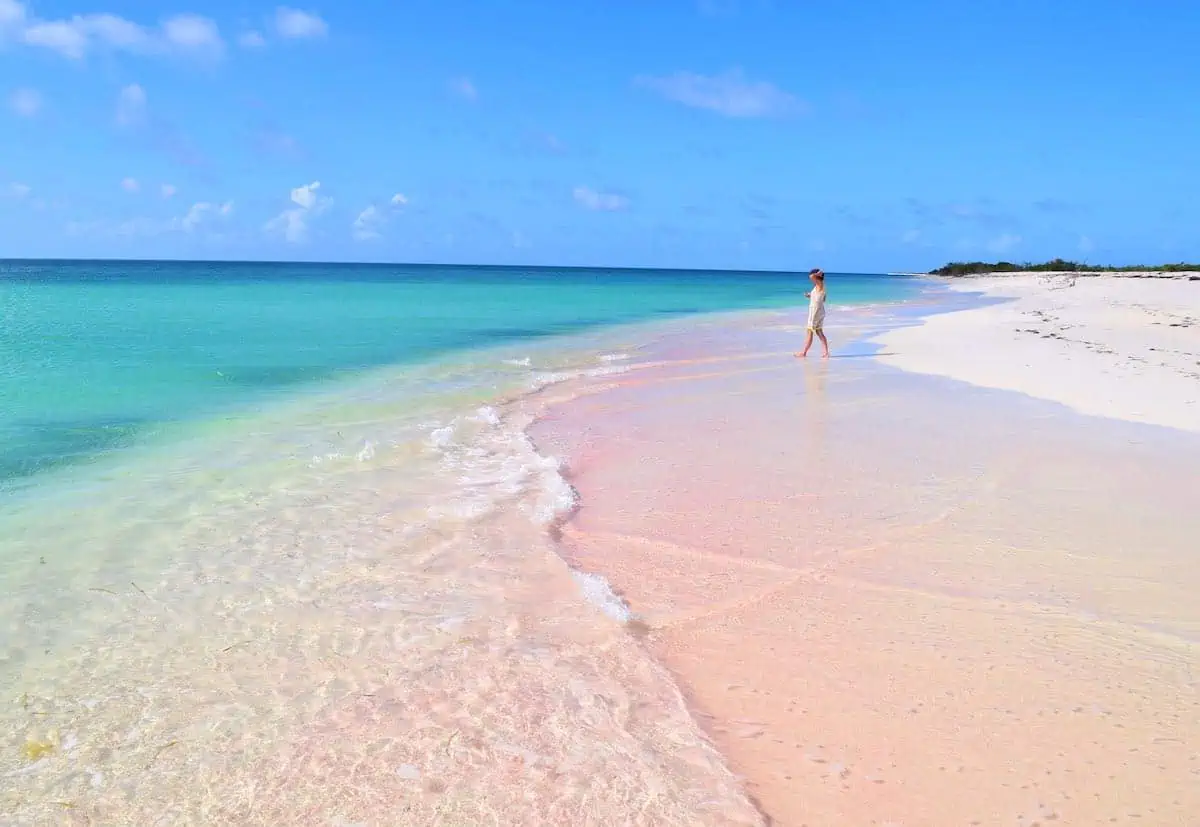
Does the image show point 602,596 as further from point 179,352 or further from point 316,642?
point 179,352

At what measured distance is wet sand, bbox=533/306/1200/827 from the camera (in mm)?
2785

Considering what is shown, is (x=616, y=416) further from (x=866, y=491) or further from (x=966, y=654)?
(x=966, y=654)

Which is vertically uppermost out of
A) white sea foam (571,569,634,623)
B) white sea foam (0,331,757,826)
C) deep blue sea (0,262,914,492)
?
deep blue sea (0,262,914,492)

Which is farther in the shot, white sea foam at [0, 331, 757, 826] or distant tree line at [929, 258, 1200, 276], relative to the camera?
distant tree line at [929, 258, 1200, 276]

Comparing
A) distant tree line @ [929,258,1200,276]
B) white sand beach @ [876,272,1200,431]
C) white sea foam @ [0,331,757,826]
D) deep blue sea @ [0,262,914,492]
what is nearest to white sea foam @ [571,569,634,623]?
white sea foam @ [0,331,757,826]

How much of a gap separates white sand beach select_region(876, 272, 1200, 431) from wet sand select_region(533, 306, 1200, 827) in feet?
5.34

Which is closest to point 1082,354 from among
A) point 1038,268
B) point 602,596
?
point 602,596

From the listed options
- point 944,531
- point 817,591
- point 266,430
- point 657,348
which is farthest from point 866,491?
Result: point 657,348

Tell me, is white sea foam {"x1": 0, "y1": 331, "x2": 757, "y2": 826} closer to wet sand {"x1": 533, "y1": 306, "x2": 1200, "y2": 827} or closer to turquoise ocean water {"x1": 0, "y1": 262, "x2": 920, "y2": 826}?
turquoise ocean water {"x1": 0, "y1": 262, "x2": 920, "y2": 826}

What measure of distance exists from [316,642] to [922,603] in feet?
10.3

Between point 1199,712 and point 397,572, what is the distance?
3992 millimetres

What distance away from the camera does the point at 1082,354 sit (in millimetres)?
13656

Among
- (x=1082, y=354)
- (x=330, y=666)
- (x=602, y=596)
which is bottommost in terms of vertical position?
(x=330, y=666)

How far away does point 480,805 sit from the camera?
267 centimetres
